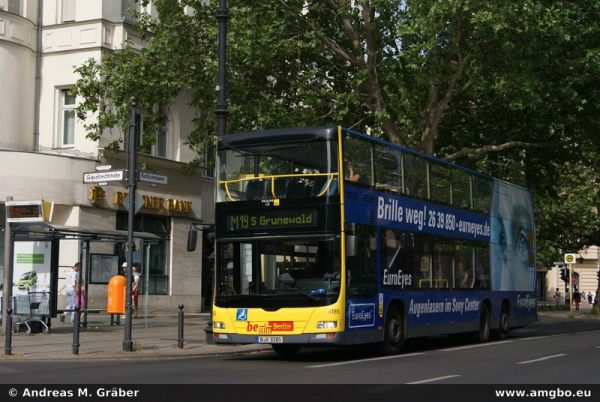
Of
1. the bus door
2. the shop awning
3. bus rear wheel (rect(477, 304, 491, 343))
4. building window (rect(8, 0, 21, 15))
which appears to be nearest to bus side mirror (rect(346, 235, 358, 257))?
the bus door

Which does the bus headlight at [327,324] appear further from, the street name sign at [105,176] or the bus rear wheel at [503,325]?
the bus rear wheel at [503,325]

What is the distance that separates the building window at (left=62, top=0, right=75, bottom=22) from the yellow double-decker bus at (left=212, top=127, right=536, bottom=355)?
16.9m

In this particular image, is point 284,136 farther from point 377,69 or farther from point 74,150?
point 74,150

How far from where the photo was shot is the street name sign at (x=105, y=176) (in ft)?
62.2

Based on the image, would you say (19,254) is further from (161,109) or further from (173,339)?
(161,109)

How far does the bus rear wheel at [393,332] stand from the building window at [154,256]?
1605 centimetres

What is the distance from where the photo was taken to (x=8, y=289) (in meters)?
21.3

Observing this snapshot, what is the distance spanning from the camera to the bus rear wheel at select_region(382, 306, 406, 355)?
18.1 m

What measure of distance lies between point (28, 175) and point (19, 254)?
6.55 m

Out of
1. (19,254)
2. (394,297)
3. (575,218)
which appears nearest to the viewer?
(394,297)

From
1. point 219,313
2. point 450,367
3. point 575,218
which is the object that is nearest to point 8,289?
point 219,313

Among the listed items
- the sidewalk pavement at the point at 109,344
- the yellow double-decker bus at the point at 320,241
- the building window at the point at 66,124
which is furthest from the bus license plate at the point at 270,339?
the building window at the point at 66,124

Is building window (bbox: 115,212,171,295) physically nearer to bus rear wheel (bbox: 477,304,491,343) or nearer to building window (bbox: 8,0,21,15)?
building window (bbox: 8,0,21,15)

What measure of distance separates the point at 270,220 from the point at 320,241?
3.27 ft
